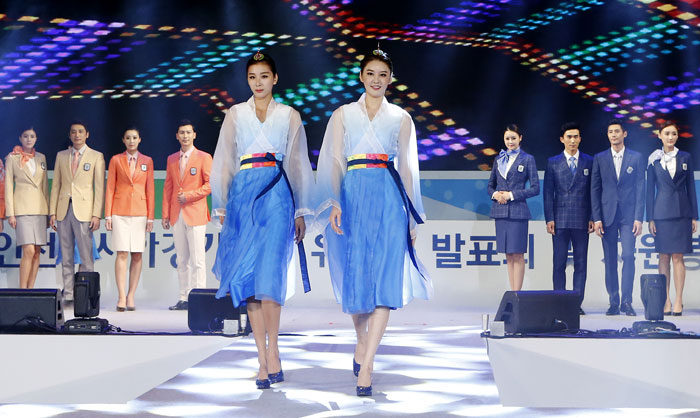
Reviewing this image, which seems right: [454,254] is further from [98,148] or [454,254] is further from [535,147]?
[98,148]

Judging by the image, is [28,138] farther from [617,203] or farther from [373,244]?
[617,203]

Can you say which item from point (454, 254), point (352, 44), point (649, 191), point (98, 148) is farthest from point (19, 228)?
point (649, 191)

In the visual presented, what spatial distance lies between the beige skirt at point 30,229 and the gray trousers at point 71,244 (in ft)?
0.62

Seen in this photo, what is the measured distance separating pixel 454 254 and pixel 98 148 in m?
3.45

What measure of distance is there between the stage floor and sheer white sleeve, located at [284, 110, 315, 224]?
745mm

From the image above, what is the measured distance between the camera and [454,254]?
7684 mm

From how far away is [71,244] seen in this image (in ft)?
22.6

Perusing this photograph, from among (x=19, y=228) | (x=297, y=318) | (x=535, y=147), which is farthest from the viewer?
(x=535, y=147)

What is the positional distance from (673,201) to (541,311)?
2.59 m

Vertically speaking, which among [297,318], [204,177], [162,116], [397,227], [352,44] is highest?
[352,44]

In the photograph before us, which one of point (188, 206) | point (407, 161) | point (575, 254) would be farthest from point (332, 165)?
point (575, 254)

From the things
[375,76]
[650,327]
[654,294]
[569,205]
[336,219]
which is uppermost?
[375,76]

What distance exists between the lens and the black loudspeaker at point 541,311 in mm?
4363

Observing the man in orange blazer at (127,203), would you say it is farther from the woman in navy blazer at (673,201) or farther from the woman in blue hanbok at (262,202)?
the woman in navy blazer at (673,201)
